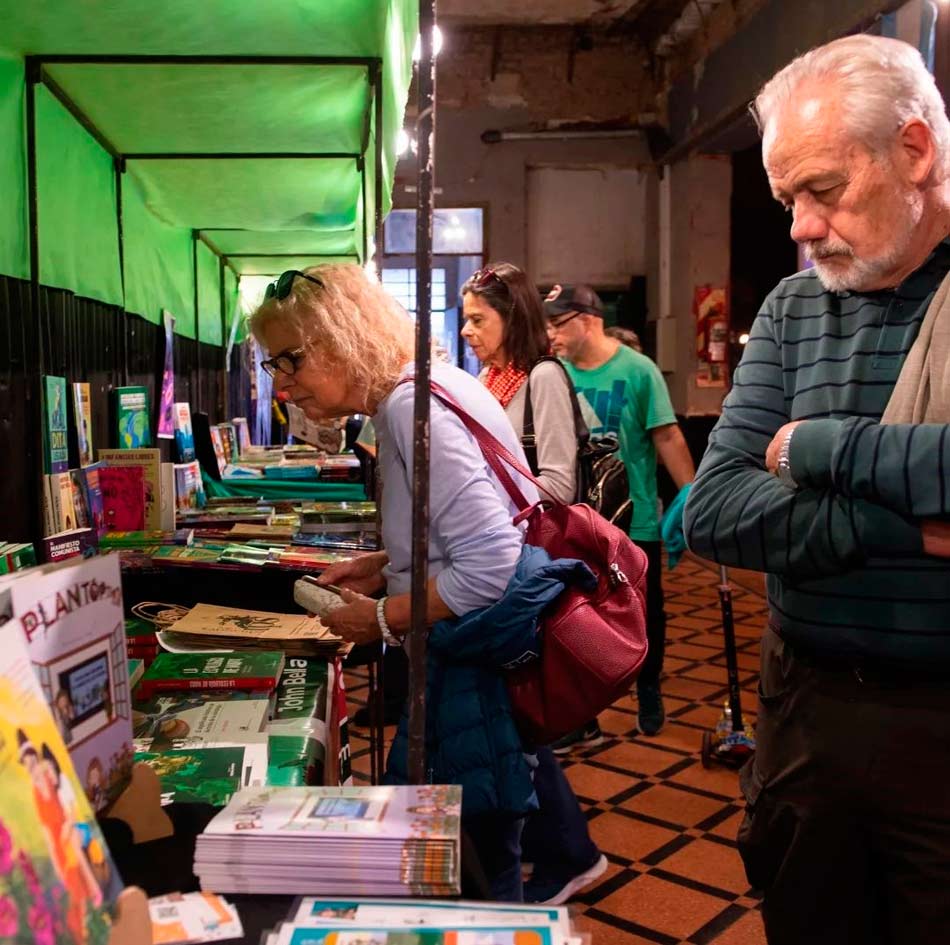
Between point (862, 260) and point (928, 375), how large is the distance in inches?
7.1

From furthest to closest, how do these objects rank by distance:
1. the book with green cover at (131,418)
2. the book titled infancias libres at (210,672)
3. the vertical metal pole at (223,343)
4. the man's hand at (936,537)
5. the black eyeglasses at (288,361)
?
the vertical metal pole at (223,343) → the book with green cover at (131,418) → the book titled infancias libres at (210,672) → the black eyeglasses at (288,361) → the man's hand at (936,537)

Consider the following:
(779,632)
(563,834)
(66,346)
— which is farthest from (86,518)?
(779,632)

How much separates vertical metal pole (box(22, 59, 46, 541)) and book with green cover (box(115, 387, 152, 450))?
88cm

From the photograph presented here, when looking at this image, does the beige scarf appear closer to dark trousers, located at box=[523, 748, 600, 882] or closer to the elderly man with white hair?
the elderly man with white hair

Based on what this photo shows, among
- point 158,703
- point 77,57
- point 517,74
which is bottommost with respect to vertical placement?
point 158,703

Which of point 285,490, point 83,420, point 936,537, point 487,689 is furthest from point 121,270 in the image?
point 936,537

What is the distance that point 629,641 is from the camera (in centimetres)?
172

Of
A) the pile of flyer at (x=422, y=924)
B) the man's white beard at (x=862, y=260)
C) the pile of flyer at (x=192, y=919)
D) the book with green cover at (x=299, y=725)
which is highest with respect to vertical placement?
the man's white beard at (x=862, y=260)

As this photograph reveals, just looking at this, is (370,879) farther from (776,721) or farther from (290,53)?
(290,53)

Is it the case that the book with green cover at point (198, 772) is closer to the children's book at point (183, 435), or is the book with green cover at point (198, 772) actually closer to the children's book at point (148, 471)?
the children's book at point (148, 471)

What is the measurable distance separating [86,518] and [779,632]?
6.91ft

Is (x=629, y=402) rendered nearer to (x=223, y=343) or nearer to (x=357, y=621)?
(x=357, y=621)

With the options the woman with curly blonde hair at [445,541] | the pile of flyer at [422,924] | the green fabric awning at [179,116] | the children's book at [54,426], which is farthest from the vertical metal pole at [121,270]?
the pile of flyer at [422,924]

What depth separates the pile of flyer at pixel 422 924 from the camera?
2.97 ft
